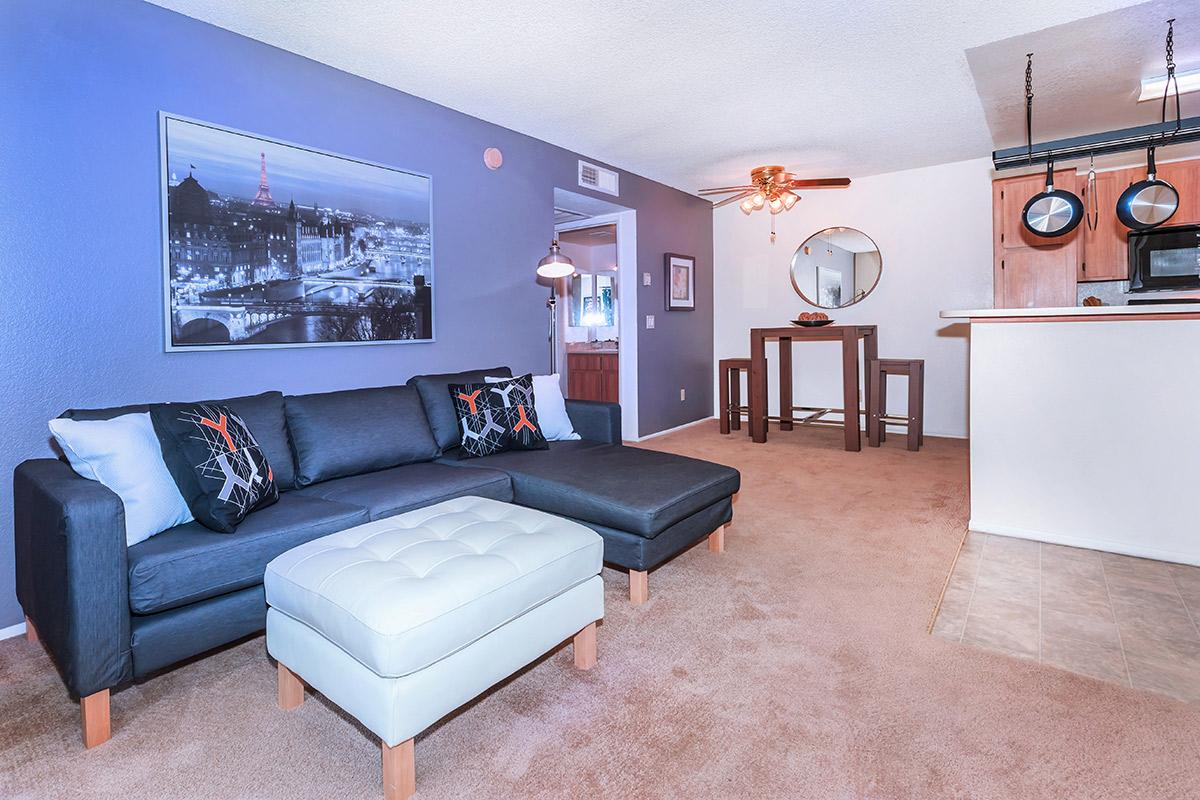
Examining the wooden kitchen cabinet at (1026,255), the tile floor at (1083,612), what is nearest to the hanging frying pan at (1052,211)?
the tile floor at (1083,612)

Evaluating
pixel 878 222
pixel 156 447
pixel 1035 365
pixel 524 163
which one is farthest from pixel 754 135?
pixel 156 447

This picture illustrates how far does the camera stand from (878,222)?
19.7 ft

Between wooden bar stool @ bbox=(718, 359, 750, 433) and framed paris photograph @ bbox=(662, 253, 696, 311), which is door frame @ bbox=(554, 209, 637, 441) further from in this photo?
wooden bar stool @ bbox=(718, 359, 750, 433)

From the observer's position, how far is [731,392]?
21.0ft

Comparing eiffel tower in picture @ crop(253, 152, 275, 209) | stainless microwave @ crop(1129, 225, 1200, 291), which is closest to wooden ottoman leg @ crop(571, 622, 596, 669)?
eiffel tower in picture @ crop(253, 152, 275, 209)

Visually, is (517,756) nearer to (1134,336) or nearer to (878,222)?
(1134,336)

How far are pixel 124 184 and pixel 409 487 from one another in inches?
65.5

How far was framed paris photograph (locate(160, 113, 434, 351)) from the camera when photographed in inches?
106

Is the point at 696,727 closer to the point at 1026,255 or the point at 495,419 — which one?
the point at 495,419

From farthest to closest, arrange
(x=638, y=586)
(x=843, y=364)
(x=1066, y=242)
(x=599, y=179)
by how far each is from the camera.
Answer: (x=843, y=364)
(x=599, y=179)
(x=1066, y=242)
(x=638, y=586)

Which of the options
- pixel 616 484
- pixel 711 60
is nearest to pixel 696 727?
pixel 616 484

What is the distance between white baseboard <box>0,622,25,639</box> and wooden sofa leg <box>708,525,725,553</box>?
2.73m

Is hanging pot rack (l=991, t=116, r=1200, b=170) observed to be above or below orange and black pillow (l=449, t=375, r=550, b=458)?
above

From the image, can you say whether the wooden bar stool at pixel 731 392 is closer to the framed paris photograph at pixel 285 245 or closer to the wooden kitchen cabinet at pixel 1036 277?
the wooden kitchen cabinet at pixel 1036 277
